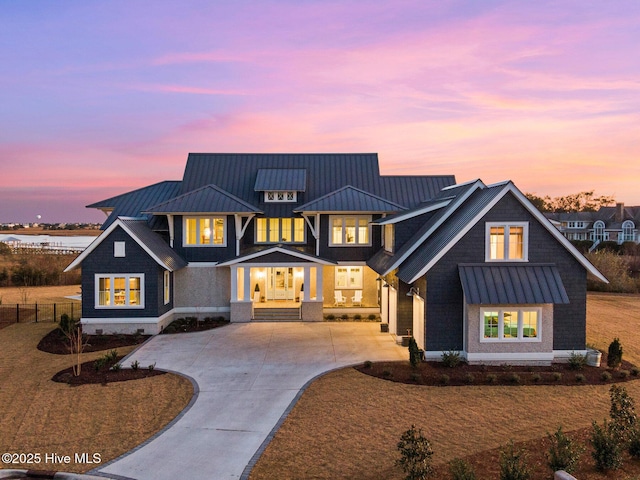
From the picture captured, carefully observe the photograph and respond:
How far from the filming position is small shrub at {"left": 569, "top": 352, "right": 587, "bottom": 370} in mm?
16250

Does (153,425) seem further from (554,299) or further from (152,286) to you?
(554,299)

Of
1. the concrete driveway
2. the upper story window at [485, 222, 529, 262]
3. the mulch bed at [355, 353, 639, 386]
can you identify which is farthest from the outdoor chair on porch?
the upper story window at [485, 222, 529, 262]

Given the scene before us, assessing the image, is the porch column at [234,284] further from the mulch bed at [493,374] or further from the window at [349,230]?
the mulch bed at [493,374]

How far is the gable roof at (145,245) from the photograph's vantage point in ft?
70.0

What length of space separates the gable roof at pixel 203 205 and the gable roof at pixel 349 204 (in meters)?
3.18

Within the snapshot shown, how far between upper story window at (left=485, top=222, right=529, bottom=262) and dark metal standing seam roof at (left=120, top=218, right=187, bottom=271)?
14.3 m

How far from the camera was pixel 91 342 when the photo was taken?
20.4 m

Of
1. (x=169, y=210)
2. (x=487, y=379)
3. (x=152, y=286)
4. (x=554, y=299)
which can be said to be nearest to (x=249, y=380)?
(x=487, y=379)

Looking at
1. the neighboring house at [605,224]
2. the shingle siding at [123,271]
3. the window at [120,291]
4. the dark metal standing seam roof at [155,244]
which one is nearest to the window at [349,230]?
the dark metal standing seam roof at [155,244]

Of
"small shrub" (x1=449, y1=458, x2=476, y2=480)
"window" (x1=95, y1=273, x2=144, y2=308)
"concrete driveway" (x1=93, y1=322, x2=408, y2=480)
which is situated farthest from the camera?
"window" (x1=95, y1=273, x2=144, y2=308)

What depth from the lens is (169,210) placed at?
2422 cm

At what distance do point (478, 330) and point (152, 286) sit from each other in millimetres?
14487

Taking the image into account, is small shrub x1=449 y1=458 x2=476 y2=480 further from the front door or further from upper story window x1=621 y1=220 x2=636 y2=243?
upper story window x1=621 y1=220 x2=636 y2=243

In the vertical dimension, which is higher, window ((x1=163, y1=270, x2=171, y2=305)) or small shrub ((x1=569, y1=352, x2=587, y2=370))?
window ((x1=163, y1=270, x2=171, y2=305))
